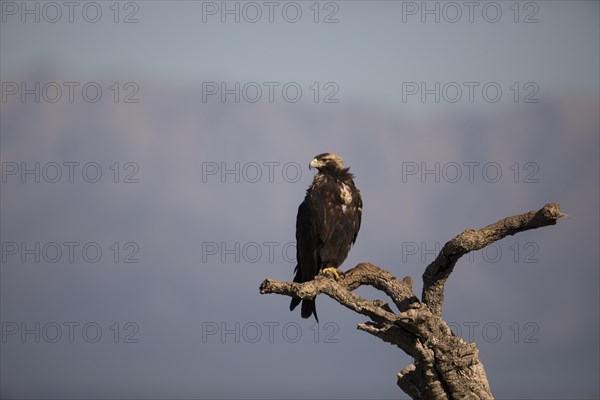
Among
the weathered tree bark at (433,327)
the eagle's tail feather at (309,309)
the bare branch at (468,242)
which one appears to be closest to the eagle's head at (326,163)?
the eagle's tail feather at (309,309)

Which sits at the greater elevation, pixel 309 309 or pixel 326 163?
pixel 326 163

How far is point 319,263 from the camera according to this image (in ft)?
30.8

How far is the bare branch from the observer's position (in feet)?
23.0

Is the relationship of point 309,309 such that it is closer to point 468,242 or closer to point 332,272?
point 332,272

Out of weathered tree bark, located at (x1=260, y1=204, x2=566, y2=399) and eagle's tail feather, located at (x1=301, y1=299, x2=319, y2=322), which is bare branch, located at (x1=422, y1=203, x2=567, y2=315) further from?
eagle's tail feather, located at (x1=301, y1=299, x2=319, y2=322)

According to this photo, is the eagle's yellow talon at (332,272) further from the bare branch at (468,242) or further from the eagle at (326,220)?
the bare branch at (468,242)

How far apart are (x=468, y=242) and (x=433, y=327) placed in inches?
33.6

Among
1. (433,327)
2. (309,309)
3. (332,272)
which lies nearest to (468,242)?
(433,327)

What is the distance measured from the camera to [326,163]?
30.9 feet

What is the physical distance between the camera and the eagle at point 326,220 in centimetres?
916

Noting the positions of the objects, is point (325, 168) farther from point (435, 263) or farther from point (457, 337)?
point (457, 337)

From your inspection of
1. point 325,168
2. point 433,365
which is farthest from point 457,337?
point 325,168

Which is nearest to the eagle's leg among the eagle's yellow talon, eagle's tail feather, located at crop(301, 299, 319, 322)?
the eagle's yellow talon

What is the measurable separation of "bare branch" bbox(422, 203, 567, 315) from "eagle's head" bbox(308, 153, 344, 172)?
206 cm
